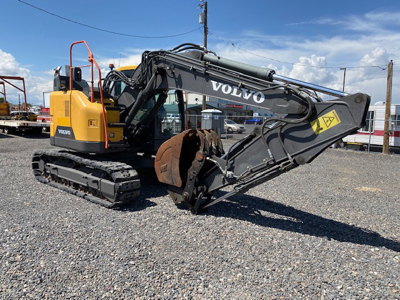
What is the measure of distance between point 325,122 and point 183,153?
261 cm

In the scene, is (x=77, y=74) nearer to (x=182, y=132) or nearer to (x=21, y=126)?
(x=182, y=132)

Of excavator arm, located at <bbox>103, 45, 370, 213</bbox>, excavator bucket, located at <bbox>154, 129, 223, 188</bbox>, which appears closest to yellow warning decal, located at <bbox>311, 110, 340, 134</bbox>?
excavator arm, located at <bbox>103, 45, 370, 213</bbox>

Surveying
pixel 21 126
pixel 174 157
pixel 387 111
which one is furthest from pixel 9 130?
pixel 387 111

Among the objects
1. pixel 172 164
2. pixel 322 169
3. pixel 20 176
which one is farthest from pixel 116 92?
pixel 322 169

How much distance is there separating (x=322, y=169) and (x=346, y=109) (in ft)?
24.4

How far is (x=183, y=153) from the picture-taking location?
227 inches

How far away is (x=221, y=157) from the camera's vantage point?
5.16m

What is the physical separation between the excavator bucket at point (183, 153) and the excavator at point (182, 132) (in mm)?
18

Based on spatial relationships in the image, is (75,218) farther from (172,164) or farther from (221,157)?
(221,157)

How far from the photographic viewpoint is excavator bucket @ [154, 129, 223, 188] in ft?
17.2

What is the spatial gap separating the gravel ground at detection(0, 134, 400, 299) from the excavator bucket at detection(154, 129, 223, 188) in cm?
66

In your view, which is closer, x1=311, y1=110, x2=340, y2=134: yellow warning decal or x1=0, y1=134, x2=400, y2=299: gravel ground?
x1=0, y1=134, x2=400, y2=299: gravel ground

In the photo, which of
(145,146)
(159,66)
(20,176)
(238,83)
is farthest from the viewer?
(20,176)

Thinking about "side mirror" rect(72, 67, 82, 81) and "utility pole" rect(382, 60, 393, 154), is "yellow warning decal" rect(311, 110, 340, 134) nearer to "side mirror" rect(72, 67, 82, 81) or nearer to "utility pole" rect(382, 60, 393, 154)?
"side mirror" rect(72, 67, 82, 81)
